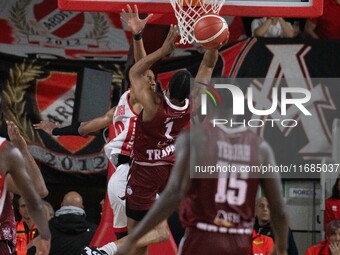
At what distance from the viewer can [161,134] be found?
9602mm

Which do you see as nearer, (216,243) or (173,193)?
(173,193)

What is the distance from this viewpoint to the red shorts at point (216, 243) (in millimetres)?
6977

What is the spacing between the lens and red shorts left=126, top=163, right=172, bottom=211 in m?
9.91

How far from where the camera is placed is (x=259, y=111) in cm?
1373

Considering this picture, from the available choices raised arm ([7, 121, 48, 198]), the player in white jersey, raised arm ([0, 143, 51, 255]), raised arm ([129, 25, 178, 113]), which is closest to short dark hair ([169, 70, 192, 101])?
raised arm ([129, 25, 178, 113])

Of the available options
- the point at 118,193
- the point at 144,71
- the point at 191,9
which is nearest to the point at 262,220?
the point at 118,193

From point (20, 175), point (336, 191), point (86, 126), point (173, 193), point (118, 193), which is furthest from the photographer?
point (336, 191)

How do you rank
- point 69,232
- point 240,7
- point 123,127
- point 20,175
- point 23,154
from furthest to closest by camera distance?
point 69,232 → point 123,127 → point 240,7 → point 23,154 → point 20,175

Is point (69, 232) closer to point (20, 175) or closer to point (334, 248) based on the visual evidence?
Answer: point (334, 248)

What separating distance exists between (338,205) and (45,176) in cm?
392

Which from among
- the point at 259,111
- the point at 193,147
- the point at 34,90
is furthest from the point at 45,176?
the point at 193,147

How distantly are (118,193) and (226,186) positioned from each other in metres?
3.57

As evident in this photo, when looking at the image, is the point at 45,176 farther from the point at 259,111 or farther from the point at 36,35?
the point at 259,111

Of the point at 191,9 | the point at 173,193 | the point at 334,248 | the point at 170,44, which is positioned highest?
the point at 191,9
